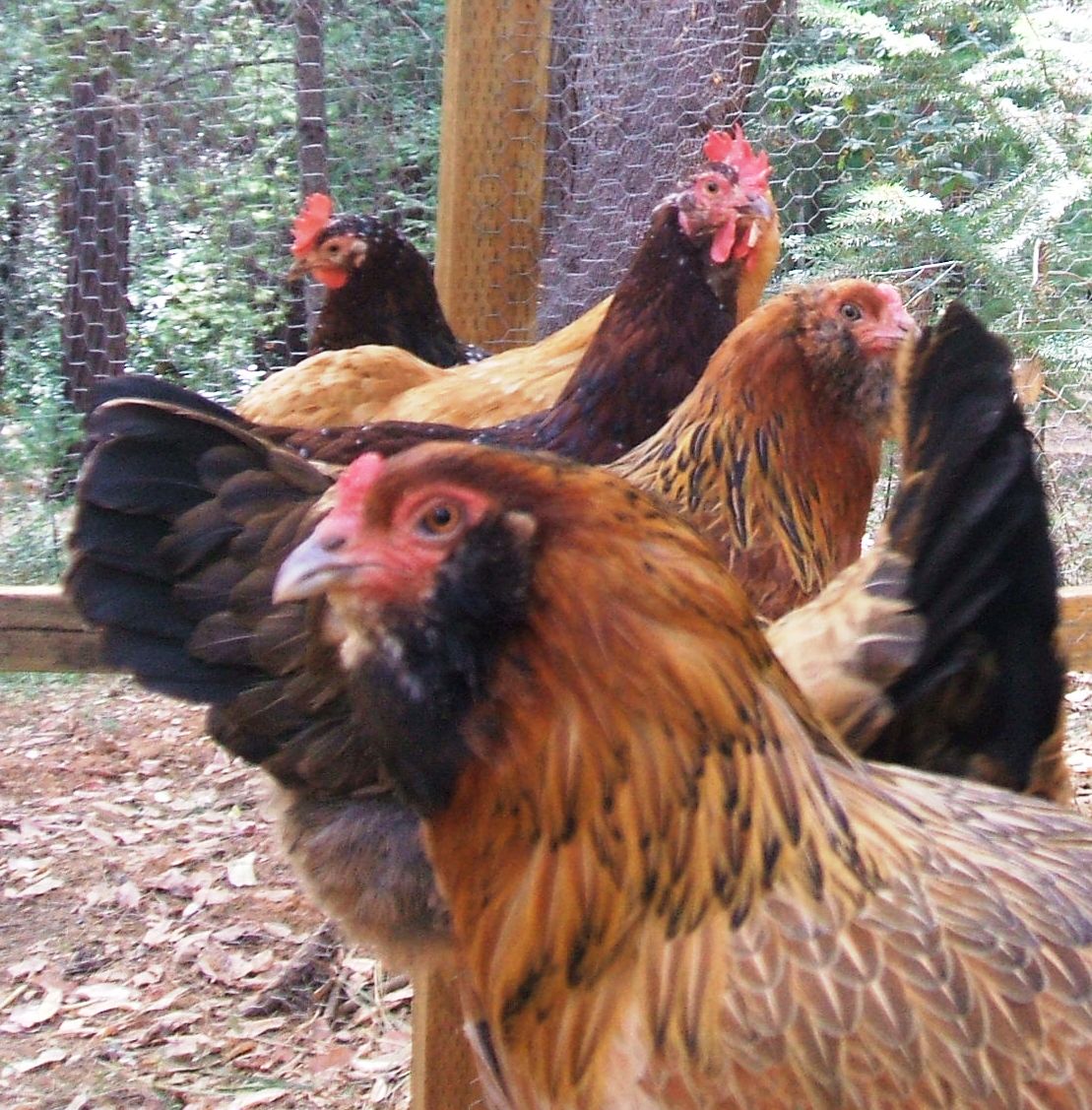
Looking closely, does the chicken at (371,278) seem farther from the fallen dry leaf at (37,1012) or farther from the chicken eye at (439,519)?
the chicken eye at (439,519)

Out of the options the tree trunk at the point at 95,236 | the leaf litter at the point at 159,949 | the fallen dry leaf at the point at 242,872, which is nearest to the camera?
the leaf litter at the point at 159,949

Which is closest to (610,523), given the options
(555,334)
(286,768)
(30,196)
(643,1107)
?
(643,1107)

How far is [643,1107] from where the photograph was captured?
1.20 meters

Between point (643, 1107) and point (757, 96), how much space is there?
3066mm

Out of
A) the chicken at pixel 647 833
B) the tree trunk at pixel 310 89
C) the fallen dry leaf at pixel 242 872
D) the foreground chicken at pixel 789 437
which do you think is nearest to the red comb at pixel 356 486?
the chicken at pixel 647 833

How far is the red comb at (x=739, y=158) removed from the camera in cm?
278

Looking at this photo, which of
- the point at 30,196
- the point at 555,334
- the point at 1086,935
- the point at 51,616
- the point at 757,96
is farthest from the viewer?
the point at 30,196

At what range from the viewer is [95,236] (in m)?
3.84

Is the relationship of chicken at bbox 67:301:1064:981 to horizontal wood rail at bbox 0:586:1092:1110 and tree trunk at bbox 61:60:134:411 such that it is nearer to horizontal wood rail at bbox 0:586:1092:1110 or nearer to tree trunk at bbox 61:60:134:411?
horizontal wood rail at bbox 0:586:1092:1110

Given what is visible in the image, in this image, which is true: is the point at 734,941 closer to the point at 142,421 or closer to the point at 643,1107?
the point at 643,1107

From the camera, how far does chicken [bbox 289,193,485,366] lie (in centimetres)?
350

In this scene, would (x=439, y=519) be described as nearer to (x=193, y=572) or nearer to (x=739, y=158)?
(x=193, y=572)

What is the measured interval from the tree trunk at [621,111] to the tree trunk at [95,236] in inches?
59.2

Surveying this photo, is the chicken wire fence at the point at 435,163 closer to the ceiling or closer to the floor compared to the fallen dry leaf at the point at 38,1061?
closer to the ceiling
